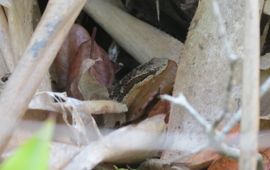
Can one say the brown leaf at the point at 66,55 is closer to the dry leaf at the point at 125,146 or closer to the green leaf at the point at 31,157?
the dry leaf at the point at 125,146

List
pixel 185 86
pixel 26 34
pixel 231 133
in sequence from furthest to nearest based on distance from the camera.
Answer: pixel 26 34, pixel 185 86, pixel 231 133

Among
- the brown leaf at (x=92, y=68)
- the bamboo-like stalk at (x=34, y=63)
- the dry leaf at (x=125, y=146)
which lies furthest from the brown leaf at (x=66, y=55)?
the bamboo-like stalk at (x=34, y=63)

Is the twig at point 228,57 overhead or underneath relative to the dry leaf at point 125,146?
overhead

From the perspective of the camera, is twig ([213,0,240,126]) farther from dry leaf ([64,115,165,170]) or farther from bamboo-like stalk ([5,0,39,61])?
bamboo-like stalk ([5,0,39,61])

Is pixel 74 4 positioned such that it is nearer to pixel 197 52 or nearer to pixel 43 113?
pixel 43 113

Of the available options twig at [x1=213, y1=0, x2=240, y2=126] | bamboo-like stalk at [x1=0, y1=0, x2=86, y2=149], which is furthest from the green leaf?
bamboo-like stalk at [x1=0, y1=0, x2=86, y2=149]

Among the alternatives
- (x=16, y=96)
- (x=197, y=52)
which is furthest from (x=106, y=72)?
(x=16, y=96)
